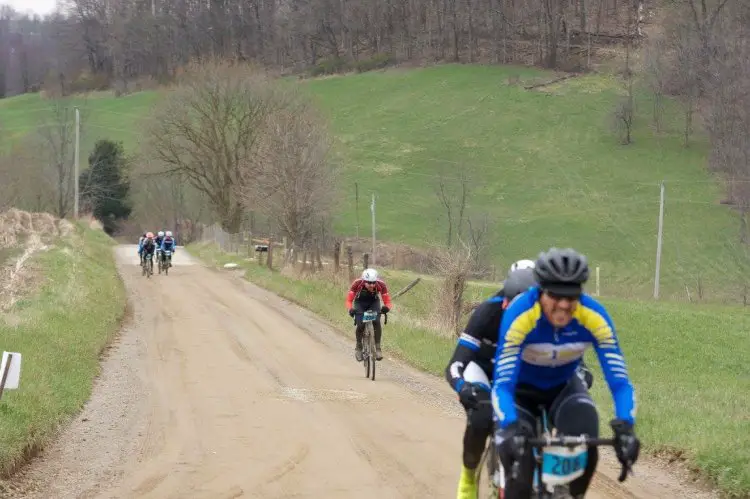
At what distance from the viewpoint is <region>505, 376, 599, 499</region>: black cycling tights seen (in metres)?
4.47

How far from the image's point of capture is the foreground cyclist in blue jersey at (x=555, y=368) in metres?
4.39

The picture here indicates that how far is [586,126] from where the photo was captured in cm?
7144

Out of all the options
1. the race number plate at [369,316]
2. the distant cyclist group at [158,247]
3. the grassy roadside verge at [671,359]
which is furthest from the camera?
the distant cyclist group at [158,247]

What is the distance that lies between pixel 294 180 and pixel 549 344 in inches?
1276

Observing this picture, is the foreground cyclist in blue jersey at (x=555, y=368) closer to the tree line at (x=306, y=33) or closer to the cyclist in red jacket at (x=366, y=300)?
the cyclist in red jacket at (x=366, y=300)

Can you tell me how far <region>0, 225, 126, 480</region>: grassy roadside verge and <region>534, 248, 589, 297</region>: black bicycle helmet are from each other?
217 inches

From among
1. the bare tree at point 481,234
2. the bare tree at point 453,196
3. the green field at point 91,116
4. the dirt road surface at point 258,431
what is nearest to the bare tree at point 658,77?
the bare tree at point 453,196

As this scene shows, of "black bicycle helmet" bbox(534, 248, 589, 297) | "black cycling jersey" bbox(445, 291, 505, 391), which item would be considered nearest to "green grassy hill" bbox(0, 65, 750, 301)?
"black cycling jersey" bbox(445, 291, 505, 391)

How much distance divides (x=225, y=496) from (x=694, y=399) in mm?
7664

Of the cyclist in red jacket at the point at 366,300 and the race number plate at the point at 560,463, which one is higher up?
the race number plate at the point at 560,463

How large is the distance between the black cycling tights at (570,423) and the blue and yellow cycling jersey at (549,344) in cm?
14

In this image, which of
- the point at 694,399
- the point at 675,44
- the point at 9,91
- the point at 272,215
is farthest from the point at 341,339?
the point at 9,91

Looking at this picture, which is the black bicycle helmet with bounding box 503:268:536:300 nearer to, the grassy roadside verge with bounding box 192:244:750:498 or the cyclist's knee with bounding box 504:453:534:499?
the cyclist's knee with bounding box 504:453:534:499

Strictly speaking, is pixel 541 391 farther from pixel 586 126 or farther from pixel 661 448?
pixel 586 126
